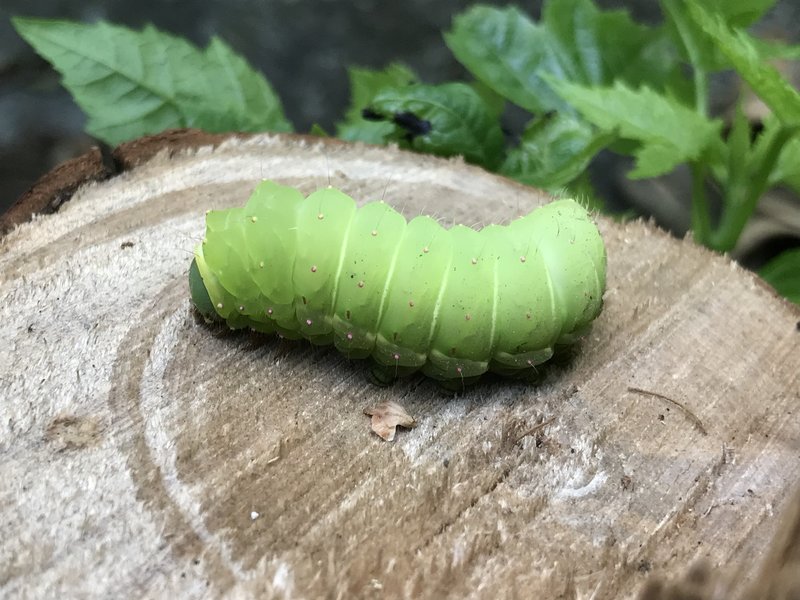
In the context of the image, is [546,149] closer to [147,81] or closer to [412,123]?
[412,123]

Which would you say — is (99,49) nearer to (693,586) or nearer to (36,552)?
(36,552)

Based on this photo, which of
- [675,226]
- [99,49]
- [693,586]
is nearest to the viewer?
[693,586]

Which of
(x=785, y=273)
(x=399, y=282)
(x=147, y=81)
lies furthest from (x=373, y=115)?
(x=785, y=273)

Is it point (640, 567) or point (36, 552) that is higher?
point (640, 567)

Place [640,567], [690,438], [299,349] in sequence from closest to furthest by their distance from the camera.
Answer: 1. [640,567]
2. [690,438]
3. [299,349]

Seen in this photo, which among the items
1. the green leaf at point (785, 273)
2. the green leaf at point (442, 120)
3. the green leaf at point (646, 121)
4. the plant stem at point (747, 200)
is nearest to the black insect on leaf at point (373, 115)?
the green leaf at point (442, 120)

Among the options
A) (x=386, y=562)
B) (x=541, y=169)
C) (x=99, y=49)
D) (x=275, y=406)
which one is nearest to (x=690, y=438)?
(x=386, y=562)
